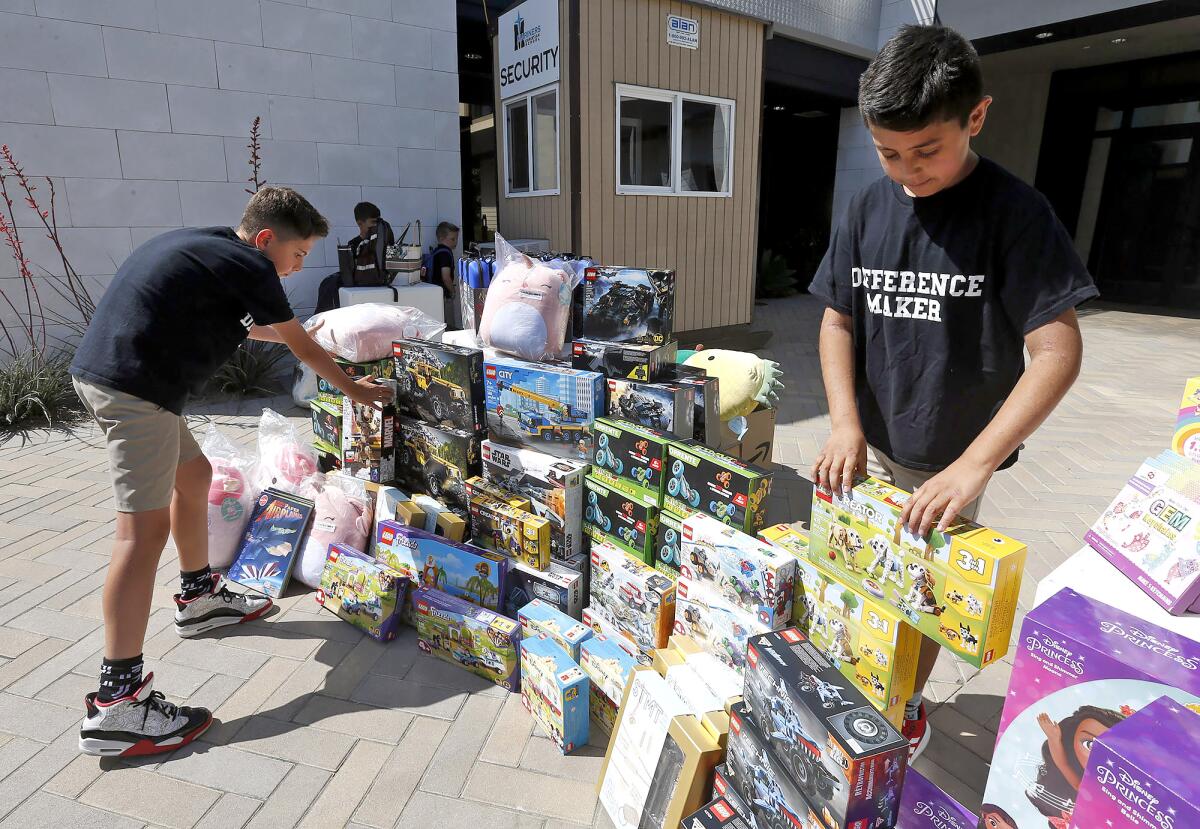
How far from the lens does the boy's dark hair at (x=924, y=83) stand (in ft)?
4.59

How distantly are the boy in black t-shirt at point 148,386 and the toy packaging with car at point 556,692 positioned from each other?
106 cm

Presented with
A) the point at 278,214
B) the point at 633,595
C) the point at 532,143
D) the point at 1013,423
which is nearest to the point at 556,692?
the point at 633,595

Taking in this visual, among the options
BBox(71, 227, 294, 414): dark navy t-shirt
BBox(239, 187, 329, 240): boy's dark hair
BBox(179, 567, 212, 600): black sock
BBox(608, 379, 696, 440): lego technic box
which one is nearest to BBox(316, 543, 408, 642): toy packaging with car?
BBox(179, 567, 212, 600): black sock

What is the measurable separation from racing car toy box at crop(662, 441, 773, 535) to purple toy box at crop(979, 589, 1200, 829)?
0.91 metres

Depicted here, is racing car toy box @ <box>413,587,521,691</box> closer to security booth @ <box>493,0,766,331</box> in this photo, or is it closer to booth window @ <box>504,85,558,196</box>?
security booth @ <box>493,0,766,331</box>

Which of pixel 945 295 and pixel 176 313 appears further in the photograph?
pixel 176 313

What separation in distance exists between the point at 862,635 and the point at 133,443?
2198 mm

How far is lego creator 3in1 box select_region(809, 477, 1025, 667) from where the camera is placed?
4.75 ft

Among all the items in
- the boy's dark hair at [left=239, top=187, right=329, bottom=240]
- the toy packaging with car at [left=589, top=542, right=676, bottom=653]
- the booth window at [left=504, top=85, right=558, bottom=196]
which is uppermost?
the booth window at [left=504, top=85, right=558, bottom=196]

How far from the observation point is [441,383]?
3014 mm

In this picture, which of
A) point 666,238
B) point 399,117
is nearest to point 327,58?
point 399,117

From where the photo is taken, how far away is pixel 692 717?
1779mm

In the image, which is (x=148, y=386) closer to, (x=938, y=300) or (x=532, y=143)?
(x=938, y=300)

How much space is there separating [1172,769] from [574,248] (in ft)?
21.2
